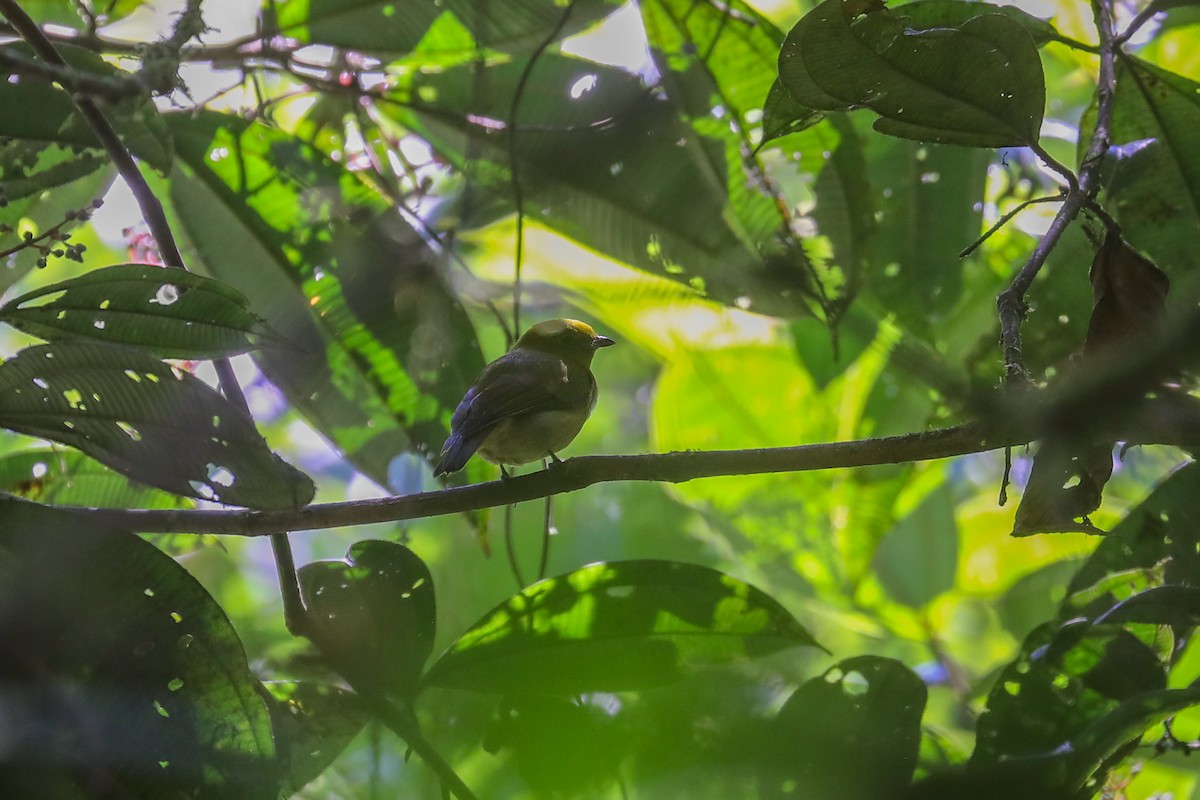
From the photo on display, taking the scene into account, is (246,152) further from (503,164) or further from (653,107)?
(653,107)

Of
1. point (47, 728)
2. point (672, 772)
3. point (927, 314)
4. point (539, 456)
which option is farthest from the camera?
point (539, 456)

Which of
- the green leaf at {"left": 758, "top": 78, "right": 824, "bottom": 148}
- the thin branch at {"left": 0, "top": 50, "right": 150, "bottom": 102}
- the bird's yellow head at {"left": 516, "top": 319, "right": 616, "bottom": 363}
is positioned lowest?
the thin branch at {"left": 0, "top": 50, "right": 150, "bottom": 102}

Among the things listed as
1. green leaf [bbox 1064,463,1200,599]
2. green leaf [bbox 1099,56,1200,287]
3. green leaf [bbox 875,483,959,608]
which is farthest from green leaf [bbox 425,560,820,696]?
green leaf [bbox 875,483,959,608]

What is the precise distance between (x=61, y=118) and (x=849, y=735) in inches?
55.1

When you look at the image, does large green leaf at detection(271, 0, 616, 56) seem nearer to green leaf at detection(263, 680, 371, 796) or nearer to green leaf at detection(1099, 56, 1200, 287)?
green leaf at detection(1099, 56, 1200, 287)

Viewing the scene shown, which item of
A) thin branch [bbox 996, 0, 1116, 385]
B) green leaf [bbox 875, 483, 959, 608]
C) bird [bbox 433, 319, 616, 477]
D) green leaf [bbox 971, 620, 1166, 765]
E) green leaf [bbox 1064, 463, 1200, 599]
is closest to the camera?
thin branch [bbox 996, 0, 1116, 385]

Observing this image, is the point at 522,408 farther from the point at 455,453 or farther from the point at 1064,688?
the point at 1064,688

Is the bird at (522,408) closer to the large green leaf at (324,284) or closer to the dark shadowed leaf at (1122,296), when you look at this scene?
the large green leaf at (324,284)

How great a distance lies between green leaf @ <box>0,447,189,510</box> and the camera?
1.74 metres

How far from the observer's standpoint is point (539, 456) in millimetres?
2287

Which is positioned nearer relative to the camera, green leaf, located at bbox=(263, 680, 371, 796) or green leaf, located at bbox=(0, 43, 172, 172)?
green leaf, located at bbox=(263, 680, 371, 796)

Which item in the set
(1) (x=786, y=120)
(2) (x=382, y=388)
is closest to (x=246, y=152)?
(2) (x=382, y=388)

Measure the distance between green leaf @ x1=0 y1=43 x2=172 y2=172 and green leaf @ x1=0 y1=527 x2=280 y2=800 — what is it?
591mm

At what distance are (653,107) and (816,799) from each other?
1.53 meters
